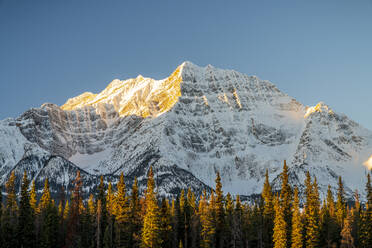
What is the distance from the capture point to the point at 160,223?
95.4 metres

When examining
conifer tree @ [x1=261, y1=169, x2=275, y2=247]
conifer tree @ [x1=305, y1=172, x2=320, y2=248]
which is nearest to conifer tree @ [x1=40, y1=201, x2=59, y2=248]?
conifer tree @ [x1=261, y1=169, x2=275, y2=247]

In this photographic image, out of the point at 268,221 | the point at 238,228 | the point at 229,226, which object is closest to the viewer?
the point at 238,228

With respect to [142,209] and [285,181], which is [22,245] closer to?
[142,209]

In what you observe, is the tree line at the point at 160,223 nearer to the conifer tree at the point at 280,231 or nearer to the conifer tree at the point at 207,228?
the conifer tree at the point at 207,228

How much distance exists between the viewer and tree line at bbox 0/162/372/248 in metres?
98.0

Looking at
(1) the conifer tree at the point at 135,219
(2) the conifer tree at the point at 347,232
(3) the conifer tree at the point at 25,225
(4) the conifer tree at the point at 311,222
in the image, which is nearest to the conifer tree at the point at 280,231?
(4) the conifer tree at the point at 311,222

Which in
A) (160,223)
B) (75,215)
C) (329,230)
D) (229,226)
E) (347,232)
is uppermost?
(75,215)

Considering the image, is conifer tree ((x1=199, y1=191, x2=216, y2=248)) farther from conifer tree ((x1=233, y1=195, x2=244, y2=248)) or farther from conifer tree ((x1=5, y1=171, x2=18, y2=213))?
conifer tree ((x1=5, y1=171, x2=18, y2=213))

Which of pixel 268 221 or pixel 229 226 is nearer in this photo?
Answer: pixel 229 226

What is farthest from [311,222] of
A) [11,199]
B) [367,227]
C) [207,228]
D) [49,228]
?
[11,199]

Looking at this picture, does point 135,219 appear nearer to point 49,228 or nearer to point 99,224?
point 99,224

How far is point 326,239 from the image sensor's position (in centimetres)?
11644

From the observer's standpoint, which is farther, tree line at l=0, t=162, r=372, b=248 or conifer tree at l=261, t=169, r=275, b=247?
conifer tree at l=261, t=169, r=275, b=247

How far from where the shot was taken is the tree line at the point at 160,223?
98000 mm
